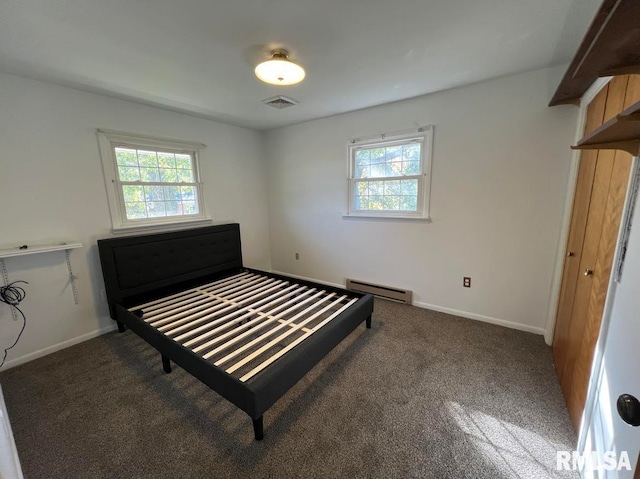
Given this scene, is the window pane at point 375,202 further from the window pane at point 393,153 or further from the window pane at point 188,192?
the window pane at point 188,192

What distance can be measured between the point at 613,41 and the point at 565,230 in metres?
2.00

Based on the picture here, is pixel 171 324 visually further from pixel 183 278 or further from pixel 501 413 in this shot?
pixel 501 413

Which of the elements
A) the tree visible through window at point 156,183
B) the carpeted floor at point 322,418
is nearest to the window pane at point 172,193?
the tree visible through window at point 156,183

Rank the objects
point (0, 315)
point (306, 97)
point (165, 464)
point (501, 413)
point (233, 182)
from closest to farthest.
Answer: point (165, 464), point (501, 413), point (0, 315), point (306, 97), point (233, 182)

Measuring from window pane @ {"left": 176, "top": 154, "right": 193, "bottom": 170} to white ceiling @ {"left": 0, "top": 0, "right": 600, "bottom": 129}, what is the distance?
0.80 m

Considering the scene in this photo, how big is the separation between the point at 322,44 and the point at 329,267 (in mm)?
2767

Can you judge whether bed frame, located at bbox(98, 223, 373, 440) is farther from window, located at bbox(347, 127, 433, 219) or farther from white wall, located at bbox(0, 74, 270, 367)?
window, located at bbox(347, 127, 433, 219)

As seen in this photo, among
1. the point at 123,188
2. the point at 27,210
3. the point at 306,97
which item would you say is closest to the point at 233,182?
the point at 123,188

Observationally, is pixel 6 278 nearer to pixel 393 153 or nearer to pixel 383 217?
pixel 383 217

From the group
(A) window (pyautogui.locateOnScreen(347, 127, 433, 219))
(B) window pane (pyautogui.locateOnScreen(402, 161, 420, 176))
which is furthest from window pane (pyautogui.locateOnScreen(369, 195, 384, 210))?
(B) window pane (pyautogui.locateOnScreen(402, 161, 420, 176))

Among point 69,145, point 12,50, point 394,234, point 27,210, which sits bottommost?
point 394,234

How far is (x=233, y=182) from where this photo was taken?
383 centimetres

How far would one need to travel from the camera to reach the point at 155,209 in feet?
10.1

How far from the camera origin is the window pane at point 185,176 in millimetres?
3273
